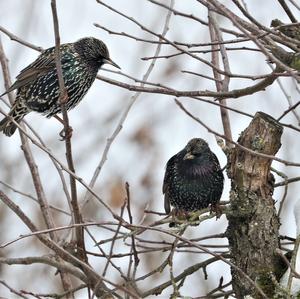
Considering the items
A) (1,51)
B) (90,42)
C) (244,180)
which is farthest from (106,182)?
(244,180)

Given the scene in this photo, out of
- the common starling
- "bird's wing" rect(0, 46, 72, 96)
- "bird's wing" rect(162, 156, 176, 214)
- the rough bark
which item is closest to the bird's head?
the common starling

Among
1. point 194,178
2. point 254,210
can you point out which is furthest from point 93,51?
point 254,210

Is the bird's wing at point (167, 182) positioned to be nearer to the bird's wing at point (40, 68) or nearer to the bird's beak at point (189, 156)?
the bird's beak at point (189, 156)

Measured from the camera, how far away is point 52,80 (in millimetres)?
6078

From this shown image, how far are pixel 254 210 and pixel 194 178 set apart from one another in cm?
180

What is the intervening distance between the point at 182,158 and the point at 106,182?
4076mm

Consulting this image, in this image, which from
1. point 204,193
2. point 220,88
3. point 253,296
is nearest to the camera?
point 253,296

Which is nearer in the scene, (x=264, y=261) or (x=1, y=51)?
(x=264, y=261)

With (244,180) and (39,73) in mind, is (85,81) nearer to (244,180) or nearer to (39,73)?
(39,73)

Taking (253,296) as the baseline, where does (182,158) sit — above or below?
above

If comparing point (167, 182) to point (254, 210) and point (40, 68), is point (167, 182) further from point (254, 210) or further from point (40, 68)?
point (254, 210)

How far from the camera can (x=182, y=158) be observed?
19.1 ft

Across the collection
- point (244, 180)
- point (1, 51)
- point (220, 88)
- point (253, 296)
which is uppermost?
point (1, 51)

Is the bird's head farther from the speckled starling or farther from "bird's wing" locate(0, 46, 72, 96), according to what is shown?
the speckled starling
